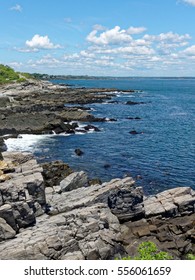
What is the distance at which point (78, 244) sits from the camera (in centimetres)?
2566

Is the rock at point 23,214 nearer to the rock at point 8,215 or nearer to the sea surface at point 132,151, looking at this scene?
the rock at point 8,215

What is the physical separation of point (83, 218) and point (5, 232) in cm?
599

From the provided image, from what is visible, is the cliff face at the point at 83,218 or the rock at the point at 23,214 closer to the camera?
the cliff face at the point at 83,218

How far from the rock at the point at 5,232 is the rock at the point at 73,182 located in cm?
1122

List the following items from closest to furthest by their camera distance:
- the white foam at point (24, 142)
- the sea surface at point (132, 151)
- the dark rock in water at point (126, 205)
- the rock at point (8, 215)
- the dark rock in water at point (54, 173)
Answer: the rock at point (8, 215) → the dark rock in water at point (126, 205) → the dark rock in water at point (54, 173) → the sea surface at point (132, 151) → the white foam at point (24, 142)

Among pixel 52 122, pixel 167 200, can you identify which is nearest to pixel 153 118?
pixel 52 122

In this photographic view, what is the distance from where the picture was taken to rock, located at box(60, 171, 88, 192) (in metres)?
36.2

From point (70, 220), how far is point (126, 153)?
34506mm

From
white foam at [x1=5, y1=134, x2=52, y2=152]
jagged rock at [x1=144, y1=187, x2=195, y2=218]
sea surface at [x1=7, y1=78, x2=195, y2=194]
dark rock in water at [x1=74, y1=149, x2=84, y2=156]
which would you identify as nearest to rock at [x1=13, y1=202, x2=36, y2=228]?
jagged rock at [x1=144, y1=187, x2=195, y2=218]

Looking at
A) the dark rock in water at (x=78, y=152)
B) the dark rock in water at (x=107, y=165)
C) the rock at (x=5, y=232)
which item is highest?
the rock at (x=5, y=232)

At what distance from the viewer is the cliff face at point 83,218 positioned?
2481cm

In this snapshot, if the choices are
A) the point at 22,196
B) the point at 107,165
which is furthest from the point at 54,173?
the point at 22,196

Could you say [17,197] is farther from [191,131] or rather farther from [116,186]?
[191,131]

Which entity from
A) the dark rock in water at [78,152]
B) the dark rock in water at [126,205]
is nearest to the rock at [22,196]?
the dark rock in water at [126,205]
